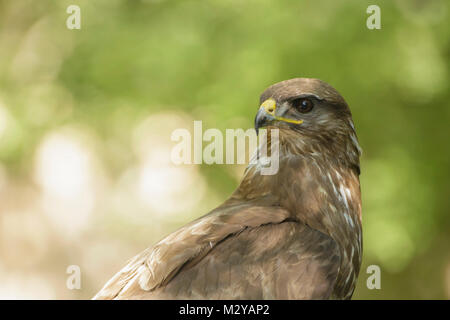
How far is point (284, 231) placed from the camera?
283 cm

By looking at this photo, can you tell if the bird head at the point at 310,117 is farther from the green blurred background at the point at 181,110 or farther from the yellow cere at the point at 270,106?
the green blurred background at the point at 181,110

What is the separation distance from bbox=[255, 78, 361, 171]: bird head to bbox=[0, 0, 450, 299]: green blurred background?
293cm

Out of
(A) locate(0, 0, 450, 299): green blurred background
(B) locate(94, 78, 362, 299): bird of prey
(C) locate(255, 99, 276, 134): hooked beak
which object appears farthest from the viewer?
(A) locate(0, 0, 450, 299): green blurred background

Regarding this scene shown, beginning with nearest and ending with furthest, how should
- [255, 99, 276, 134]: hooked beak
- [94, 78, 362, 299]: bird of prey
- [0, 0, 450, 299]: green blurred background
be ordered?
[94, 78, 362, 299]: bird of prey < [255, 99, 276, 134]: hooked beak < [0, 0, 450, 299]: green blurred background

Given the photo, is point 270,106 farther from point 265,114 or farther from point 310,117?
point 310,117

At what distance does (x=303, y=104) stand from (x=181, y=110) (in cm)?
411

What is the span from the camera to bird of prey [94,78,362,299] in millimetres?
2666

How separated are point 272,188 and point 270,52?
10.9 ft

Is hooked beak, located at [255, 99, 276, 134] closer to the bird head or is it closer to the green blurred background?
the bird head

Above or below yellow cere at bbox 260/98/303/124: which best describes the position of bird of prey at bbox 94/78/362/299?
below

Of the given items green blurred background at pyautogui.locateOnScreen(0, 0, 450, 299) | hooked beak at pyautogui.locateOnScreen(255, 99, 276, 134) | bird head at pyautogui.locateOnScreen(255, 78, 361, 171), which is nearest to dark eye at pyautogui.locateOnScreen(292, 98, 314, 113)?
bird head at pyautogui.locateOnScreen(255, 78, 361, 171)

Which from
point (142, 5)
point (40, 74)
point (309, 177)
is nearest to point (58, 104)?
point (40, 74)

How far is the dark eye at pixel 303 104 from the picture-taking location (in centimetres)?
312

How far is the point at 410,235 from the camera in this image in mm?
6367
